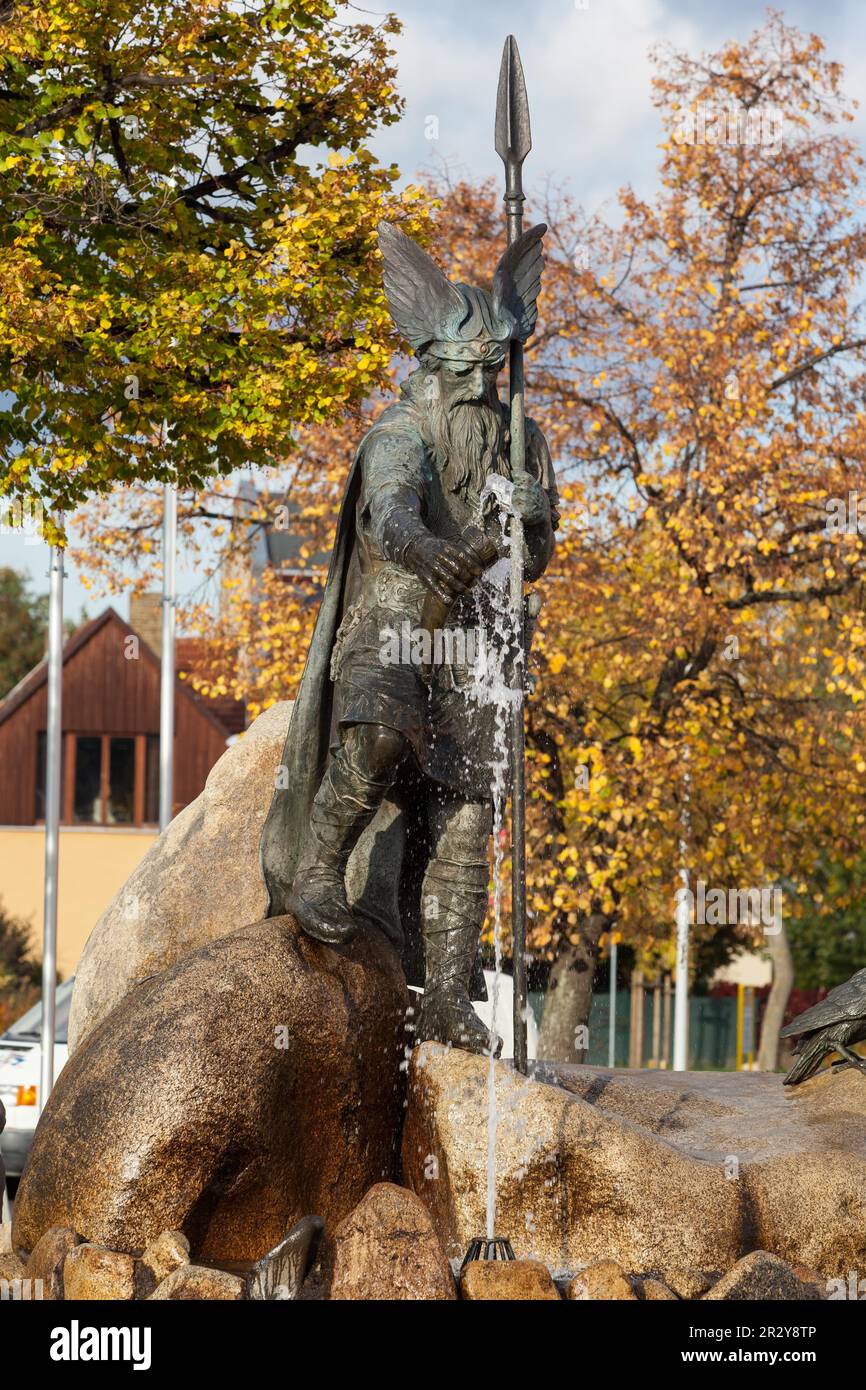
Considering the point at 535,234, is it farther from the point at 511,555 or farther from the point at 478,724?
the point at 478,724

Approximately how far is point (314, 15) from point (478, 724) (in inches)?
321

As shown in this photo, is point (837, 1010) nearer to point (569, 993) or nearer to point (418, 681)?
point (418, 681)

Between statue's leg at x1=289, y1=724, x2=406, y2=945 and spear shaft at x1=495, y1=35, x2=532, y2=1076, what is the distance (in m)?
0.47

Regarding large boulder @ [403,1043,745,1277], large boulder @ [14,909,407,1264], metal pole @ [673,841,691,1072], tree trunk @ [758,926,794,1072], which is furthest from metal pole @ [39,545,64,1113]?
tree trunk @ [758,926,794,1072]

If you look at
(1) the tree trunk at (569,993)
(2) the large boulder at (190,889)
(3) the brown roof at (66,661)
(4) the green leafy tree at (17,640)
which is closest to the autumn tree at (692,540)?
(1) the tree trunk at (569,993)

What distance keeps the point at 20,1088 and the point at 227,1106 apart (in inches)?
361

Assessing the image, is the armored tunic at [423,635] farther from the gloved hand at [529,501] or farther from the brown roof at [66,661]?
the brown roof at [66,661]

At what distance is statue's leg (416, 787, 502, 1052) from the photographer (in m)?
6.65

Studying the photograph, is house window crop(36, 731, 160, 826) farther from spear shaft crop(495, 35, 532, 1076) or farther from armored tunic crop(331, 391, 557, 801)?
spear shaft crop(495, 35, 532, 1076)

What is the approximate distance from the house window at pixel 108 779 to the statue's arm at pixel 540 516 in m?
29.1

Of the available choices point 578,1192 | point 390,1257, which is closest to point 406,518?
point 578,1192

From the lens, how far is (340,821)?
655 centimetres

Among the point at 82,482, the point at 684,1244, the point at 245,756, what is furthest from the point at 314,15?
the point at 684,1244
